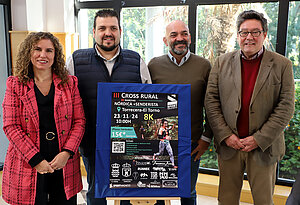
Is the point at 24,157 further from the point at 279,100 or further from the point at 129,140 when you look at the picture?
the point at 279,100

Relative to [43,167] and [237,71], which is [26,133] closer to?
[43,167]

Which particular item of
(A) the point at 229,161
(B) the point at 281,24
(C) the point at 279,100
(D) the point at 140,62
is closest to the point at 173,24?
(D) the point at 140,62

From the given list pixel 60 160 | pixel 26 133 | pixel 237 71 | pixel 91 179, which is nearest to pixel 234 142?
pixel 237 71

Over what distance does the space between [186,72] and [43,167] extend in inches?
49.1

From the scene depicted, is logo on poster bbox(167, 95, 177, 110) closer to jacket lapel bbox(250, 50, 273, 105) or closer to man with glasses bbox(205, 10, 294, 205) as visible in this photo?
man with glasses bbox(205, 10, 294, 205)

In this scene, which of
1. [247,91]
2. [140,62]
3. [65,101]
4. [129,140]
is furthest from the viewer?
[140,62]

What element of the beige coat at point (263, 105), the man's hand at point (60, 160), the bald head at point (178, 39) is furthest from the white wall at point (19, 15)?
the beige coat at point (263, 105)

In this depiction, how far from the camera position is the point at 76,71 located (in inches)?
87.7

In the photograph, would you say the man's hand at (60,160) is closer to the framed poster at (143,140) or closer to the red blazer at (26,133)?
the red blazer at (26,133)

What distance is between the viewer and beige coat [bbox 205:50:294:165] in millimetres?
2131

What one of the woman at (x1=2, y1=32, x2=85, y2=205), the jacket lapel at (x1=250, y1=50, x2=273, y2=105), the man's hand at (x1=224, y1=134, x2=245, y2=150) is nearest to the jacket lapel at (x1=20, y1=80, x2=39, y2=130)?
the woman at (x1=2, y1=32, x2=85, y2=205)

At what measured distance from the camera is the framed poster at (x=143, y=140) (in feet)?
6.10

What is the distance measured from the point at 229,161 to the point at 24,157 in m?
1.45

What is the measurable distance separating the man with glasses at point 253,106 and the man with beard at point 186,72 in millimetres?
129
